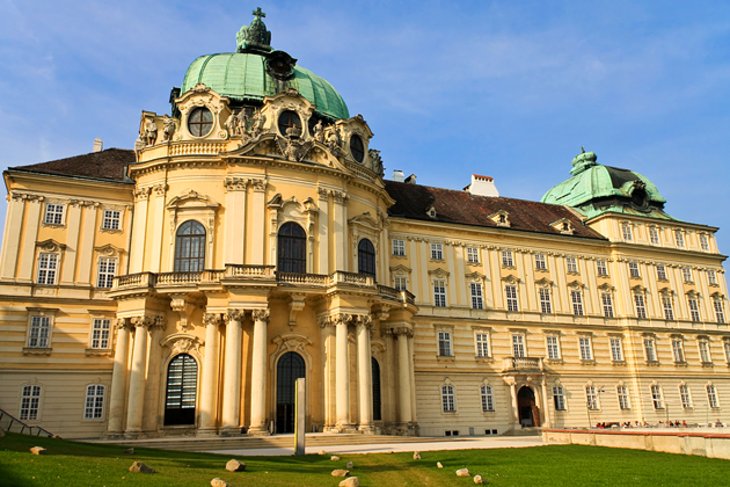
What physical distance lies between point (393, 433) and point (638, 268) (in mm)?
26633

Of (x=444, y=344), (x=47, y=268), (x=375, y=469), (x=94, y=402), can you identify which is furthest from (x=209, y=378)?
(x=444, y=344)

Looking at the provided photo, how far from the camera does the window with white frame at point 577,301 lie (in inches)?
1896

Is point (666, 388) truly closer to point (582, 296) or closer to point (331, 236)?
point (582, 296)

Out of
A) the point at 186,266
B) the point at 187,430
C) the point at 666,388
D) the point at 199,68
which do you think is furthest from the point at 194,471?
the point at 666,388

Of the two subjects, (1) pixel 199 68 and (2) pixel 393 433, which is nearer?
(2) pixel 393 433

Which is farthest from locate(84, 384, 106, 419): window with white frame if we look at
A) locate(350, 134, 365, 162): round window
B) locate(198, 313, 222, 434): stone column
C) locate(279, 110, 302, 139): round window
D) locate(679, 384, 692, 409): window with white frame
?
locate(679, 384, 692, 409): window with white frame

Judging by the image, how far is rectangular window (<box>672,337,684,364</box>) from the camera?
164ft

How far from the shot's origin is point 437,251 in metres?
45.1

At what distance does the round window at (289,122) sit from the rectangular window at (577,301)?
24965 millimetres

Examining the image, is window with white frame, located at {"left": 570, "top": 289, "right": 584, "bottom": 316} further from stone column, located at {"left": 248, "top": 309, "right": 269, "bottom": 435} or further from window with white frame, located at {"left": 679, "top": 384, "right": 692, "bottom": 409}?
stone column, located at {"left": 248, "top": 309, "right": 269, "bottom": 435}

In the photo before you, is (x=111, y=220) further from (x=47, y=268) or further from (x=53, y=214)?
(x=47, y=268)

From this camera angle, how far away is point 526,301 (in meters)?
46.7

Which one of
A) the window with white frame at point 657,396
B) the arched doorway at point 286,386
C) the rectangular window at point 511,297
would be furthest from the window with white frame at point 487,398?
the arched doorway at point 286,386

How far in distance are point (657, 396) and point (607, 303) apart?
786 cm
